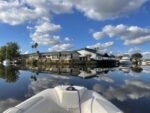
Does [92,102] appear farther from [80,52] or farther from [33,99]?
[80,52]

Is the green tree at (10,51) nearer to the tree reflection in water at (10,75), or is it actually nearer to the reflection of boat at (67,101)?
the tree reflection in water at (10,75)

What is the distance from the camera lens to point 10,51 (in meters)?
123

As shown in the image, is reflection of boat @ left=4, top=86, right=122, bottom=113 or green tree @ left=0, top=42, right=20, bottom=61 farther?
green tree @ left=0, top=42, right=20, bottom=61

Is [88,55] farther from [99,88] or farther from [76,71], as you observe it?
[99,88]

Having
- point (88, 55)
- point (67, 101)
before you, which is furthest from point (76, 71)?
point (88, 55)

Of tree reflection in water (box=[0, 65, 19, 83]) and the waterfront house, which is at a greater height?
the waterfront house

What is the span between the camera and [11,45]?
12694cm

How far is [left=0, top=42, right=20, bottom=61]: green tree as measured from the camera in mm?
121438

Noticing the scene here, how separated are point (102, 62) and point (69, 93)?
10198cm

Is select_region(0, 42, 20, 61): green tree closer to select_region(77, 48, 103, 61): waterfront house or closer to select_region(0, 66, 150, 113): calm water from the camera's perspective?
select_region(77, 48, 103, 61): waterfront house

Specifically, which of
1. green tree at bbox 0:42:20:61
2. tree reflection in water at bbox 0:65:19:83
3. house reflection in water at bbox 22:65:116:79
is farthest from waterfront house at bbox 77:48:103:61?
tree reflection in water at bbox 0:65:19:83

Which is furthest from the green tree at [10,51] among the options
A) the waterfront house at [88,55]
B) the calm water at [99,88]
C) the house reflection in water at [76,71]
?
the calm water at [99,88]

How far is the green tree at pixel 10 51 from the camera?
121438mm

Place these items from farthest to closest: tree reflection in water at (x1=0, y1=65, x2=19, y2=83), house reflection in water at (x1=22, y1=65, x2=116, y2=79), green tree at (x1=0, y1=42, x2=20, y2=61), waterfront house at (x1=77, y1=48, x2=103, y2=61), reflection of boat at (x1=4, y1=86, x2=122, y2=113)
Answer: green tree at (x1=0, y1=42, x2=20, y2=61) → waterfront house at (x1=77, y1=48, x2=103, y2=61) → house reflection in water at (x1=22, y1=65, x2=116, y2=79) → tree reflection in water at (x1=0, y1=65, x2=19, y2=83) → reflection of boat at (x1=4, y1=86, x2=122, y2=113)
